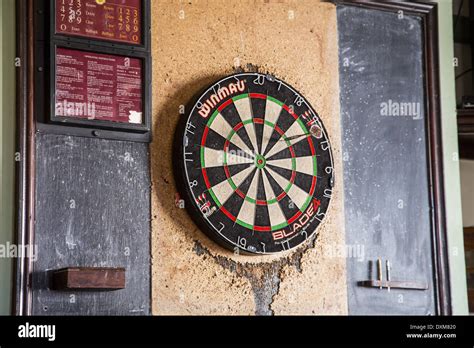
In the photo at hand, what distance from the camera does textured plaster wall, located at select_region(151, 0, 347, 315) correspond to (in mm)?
4434

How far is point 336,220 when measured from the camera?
4.92 metres

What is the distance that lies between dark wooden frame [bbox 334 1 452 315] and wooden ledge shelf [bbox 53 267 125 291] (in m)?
2.01

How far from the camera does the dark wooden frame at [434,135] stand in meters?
5.18

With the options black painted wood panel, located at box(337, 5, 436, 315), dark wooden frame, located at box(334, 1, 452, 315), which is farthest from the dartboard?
dark wooden frame, located at box(334, 1, 452, 315)

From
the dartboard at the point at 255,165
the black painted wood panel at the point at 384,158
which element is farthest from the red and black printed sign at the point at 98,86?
the black painted wood panel at the point at 384,158

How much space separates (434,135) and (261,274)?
1.46m

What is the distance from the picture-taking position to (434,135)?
5316 millimetres

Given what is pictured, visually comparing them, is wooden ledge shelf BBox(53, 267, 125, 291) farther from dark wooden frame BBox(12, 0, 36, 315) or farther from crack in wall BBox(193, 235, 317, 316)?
crack in wall BBox(193, 235, 317, 316)

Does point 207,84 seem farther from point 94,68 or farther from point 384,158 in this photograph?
point 384,158

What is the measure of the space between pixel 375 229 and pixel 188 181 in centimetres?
122
